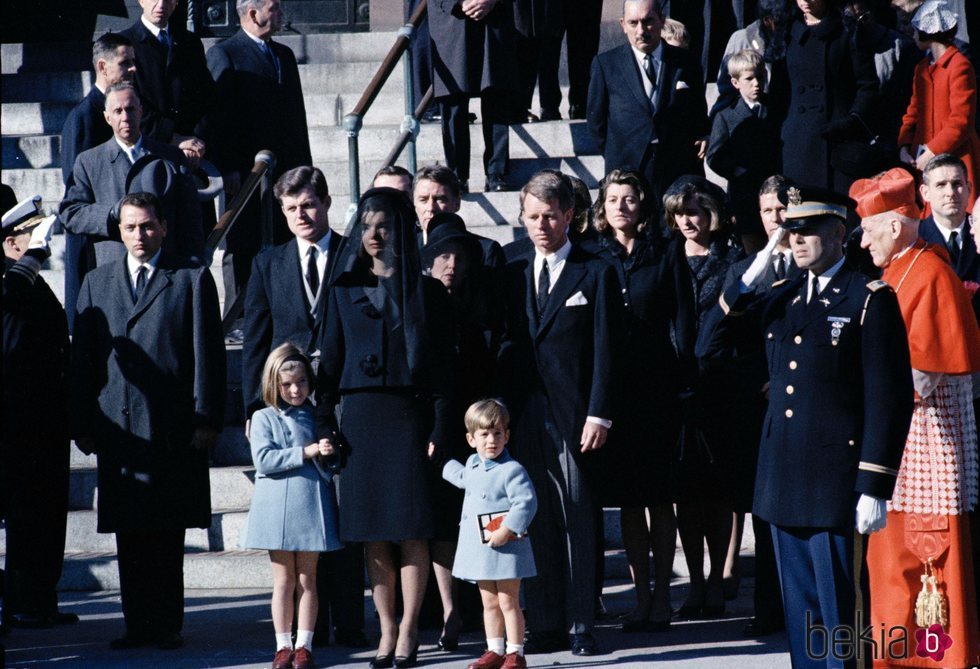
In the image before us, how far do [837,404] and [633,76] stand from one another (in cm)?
428

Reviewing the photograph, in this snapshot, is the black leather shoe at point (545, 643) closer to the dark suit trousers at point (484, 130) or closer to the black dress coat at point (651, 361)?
the black dress coat at point (651, 361)

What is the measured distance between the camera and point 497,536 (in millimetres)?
6738

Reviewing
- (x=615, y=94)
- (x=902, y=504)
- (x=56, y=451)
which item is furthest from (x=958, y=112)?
(x=56, y=451)

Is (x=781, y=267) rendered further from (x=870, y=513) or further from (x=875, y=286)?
(x=870, y=513)

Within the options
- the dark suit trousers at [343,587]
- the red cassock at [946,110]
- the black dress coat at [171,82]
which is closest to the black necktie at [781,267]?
the dark suit trousers at [343,587]

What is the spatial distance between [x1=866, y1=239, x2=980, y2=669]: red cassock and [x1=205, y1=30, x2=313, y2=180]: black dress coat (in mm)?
4600

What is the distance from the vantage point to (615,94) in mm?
9906

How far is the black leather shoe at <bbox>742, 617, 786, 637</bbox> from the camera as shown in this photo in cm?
742

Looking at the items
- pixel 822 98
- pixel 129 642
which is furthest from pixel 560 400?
pixel 822 98

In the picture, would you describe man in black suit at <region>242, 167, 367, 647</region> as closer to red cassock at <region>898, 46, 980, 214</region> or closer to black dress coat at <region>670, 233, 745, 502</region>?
black dress coat at <region>670, 233, 745, 502</region>

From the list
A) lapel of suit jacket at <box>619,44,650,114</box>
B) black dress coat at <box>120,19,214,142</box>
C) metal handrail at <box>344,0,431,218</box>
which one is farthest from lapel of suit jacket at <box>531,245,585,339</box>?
black dress coat at <box>120,19,214,142</box>

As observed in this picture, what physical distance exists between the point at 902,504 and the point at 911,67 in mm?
3941

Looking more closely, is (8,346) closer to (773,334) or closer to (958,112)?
(773,334)

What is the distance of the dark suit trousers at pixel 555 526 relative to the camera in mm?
7254
